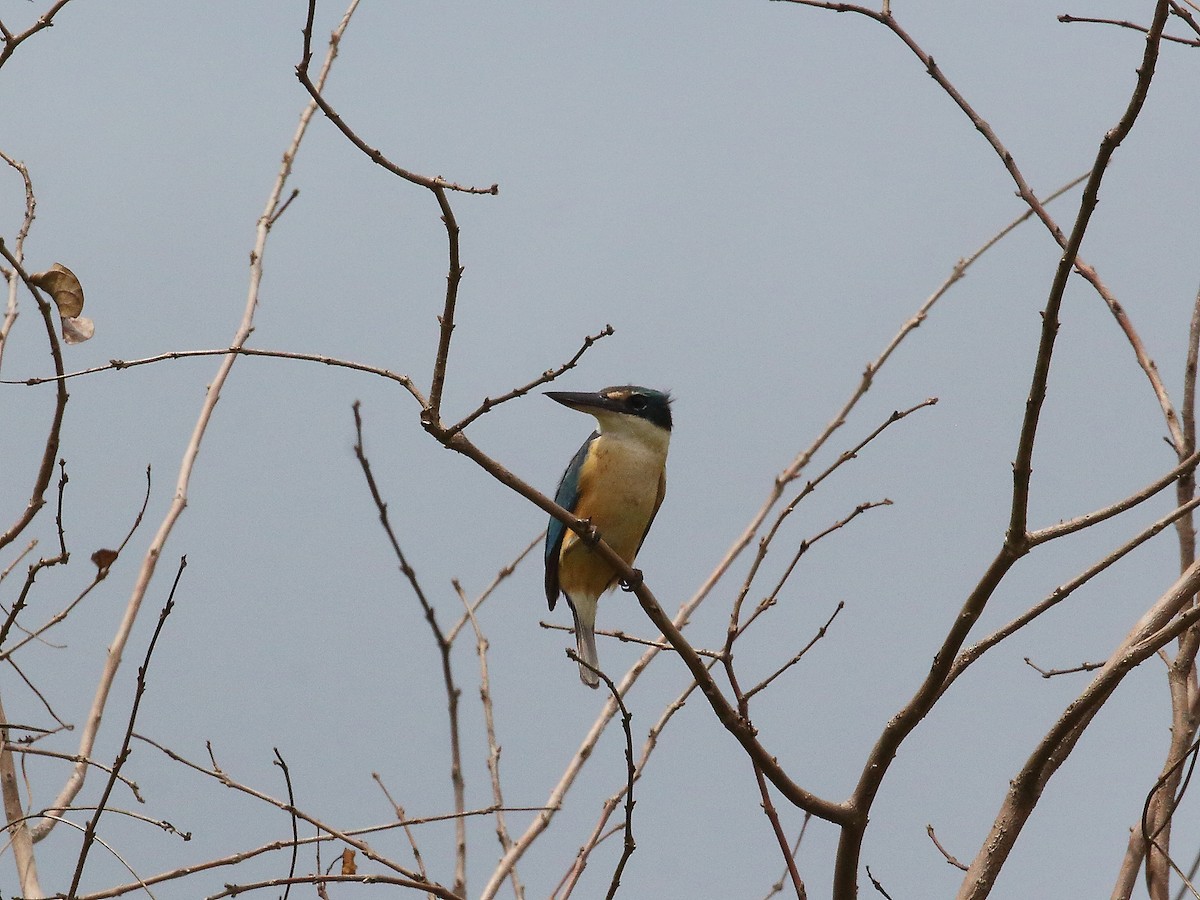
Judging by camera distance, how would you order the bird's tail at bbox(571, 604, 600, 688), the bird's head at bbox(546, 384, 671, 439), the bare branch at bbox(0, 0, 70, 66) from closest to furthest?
the bare branch at bbox(0, 0, 70, 66) < the bird's head at bbox(546, 384, 671, 439) < the bird's tail at bbox(571, 604, 600, 688)

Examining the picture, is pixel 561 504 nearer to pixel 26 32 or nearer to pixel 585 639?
Result: pixel 585 639

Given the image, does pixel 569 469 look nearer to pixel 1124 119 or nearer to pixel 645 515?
pixel 645 515

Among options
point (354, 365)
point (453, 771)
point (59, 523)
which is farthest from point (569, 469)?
point (354, 365)

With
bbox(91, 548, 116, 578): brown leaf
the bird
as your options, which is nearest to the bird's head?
the bird

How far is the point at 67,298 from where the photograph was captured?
334 cm

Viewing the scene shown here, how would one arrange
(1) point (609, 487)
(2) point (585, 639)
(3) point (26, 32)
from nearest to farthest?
(3) point (26, 32) < (1) point (609, 487) < (2) point (585, 639)

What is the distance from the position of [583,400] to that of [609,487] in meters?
0.41

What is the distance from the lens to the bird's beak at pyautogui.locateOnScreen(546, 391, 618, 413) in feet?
15.7

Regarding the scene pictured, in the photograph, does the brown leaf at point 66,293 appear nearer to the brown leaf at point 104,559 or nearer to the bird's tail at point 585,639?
the brown leaf at point 104,559

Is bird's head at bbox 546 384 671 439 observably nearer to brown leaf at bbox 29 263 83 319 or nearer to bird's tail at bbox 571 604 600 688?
bird's tail at bbox 571 604 600 688

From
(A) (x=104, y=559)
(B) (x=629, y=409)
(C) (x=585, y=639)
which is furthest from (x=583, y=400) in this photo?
(A) (x=104, y=559)

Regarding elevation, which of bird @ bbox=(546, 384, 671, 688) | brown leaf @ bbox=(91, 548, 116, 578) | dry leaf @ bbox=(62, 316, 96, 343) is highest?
bird @ bbox=(546, 384, 671, 688)

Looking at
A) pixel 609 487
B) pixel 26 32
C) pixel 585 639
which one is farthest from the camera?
pixel 585 639

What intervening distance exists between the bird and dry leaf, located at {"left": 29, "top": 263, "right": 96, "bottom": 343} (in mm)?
2021
